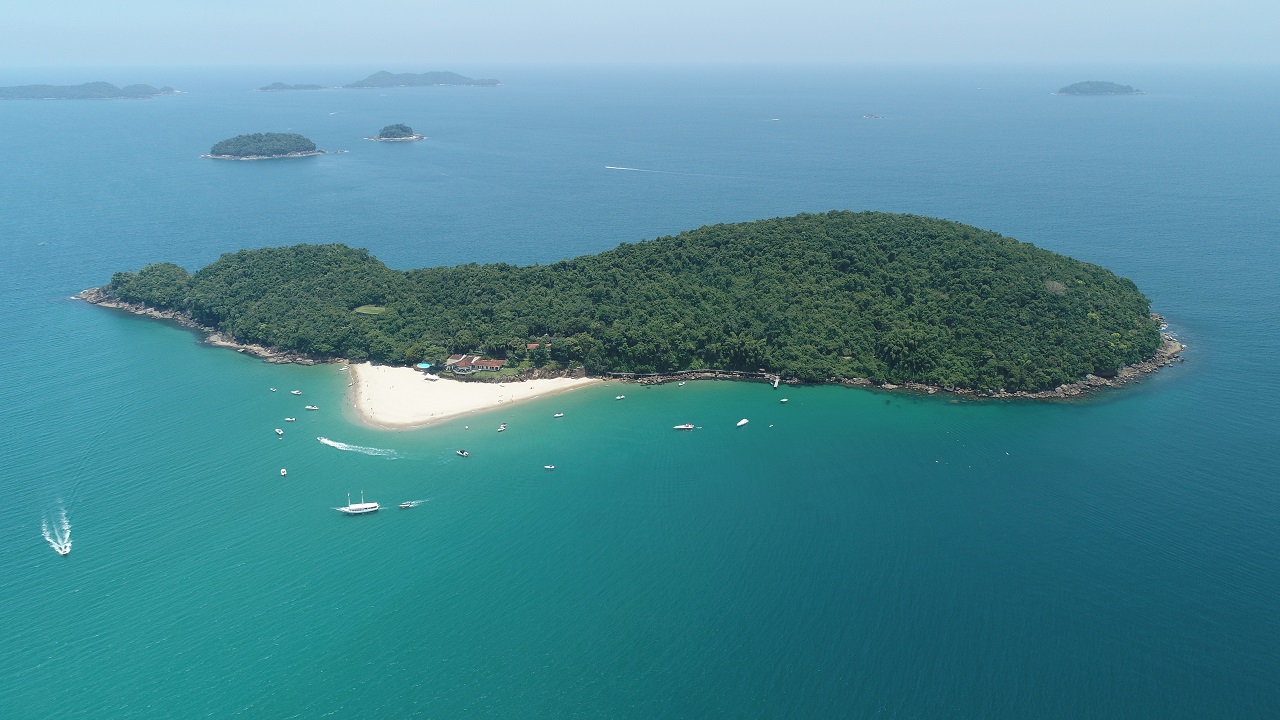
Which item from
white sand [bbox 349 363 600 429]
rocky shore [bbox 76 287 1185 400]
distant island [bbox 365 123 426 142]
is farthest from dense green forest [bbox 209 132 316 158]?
white sand [bbox 349 363 600 429]

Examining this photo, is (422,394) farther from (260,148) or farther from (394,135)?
(394,135)

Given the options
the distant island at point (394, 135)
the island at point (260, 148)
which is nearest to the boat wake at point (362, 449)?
the island at point (260, 148)

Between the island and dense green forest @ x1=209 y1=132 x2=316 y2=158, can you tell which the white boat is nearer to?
the island

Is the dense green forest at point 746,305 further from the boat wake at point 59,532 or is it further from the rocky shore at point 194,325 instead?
the boat wake at point 59,532

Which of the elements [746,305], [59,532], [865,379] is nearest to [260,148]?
[59,532]

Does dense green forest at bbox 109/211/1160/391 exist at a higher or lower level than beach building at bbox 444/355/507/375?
higher

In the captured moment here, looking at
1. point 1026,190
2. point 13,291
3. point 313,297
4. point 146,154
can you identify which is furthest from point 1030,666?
point 146,154

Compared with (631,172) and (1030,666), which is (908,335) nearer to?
(1030,666)
